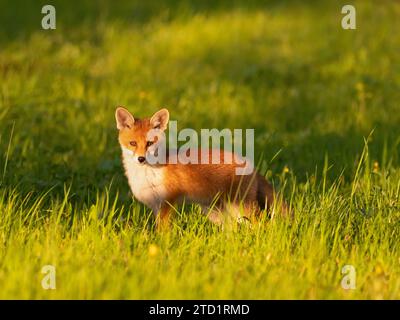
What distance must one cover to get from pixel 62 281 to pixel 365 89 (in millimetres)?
8285

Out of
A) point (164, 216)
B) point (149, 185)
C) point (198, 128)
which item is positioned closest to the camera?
point (164, 216)

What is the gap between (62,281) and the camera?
580cm

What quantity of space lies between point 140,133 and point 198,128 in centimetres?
395

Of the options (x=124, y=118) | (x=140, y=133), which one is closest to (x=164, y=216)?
(x=140, y=133)

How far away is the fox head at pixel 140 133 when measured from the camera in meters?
7.79

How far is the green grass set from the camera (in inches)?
241

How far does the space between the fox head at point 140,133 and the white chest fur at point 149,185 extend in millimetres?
104

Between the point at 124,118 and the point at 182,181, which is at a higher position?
the point at 124,118

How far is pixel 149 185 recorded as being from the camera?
25.5 feet

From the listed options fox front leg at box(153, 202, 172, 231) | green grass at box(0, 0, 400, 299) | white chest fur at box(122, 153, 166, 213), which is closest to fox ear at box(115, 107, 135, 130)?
white chest fur at box(122, 153, 166, 213)

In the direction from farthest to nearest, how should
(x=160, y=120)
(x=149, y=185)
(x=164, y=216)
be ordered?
(x=160, y=120) → (x=149, y=185) → (x=164, y=216)

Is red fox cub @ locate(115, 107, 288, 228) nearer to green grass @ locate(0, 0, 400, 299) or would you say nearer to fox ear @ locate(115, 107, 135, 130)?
fox ear @ locate(115, 107, 135, 130)

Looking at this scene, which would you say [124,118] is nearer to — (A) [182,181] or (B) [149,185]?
(B) [149,185]

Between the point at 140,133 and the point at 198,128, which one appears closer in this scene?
the point at 140,133
